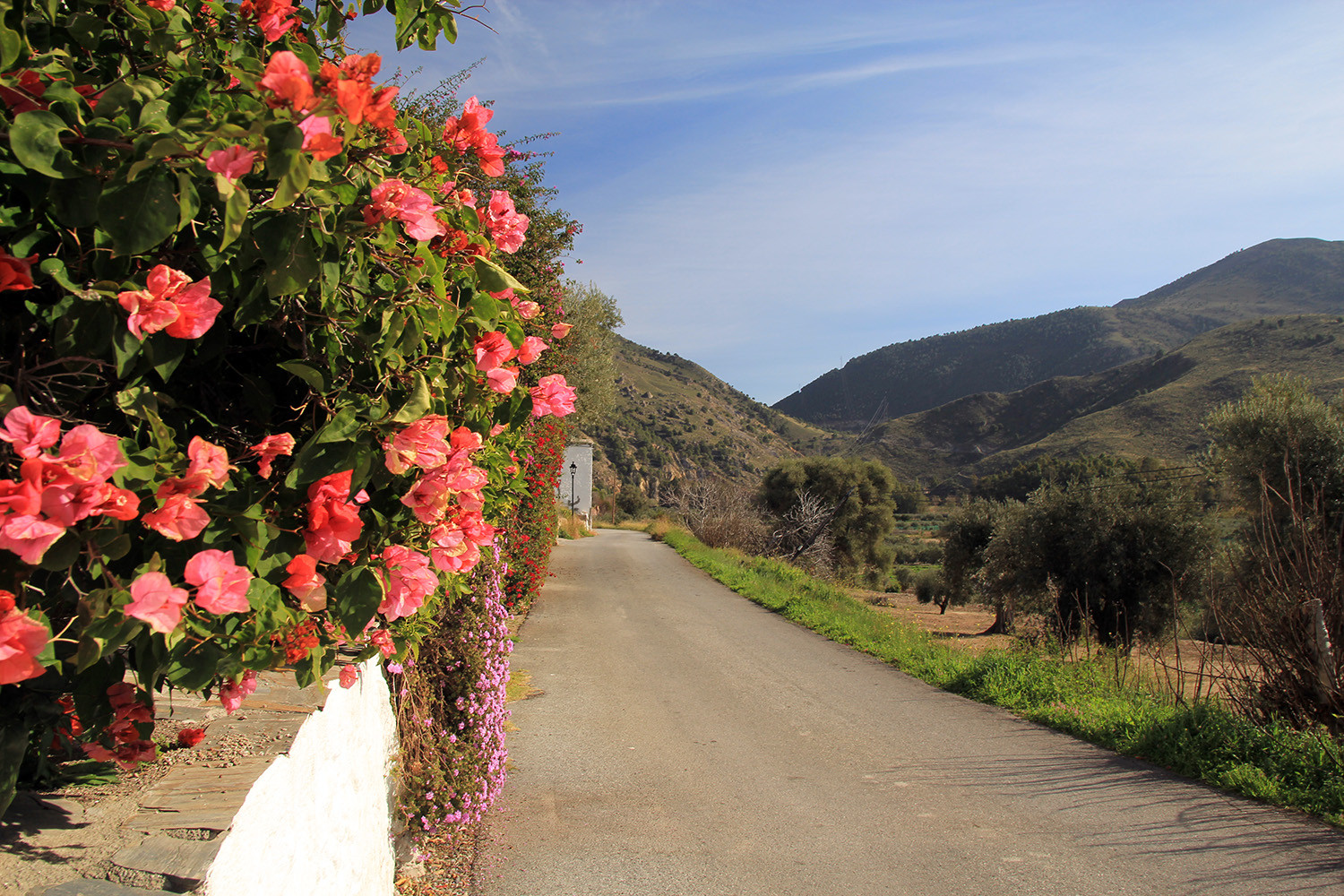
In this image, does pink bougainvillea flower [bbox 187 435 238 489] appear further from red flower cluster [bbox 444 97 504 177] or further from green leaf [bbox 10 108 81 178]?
red flower cluster [bbox 444 97 504 177]

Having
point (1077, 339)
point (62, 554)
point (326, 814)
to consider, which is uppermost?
point (1077, 339)

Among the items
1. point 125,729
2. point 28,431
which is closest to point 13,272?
point 28,431

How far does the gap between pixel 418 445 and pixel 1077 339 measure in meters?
101

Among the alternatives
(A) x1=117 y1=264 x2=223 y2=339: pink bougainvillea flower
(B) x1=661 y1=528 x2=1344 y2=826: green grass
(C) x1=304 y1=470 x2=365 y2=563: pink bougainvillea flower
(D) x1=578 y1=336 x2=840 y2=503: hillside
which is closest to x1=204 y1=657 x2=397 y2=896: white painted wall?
(C) x1=304 y1=470 x2=365 y2=563: pink bougainvillea flower

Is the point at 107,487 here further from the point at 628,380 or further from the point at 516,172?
the point at 628,380

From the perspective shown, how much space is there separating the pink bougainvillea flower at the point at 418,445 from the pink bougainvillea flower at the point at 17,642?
517 mm

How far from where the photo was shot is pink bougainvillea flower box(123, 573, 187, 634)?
103 cm

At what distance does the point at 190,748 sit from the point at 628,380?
233 ft

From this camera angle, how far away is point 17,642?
992 millimetres

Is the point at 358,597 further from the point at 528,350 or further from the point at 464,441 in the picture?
the point at 528,350

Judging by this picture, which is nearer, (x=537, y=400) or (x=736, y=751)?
(x=537, y=400)

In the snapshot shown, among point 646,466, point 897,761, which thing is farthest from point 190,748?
point 646,466

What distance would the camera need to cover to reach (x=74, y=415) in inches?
50.3

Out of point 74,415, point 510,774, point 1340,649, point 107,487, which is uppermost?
point 74,415
